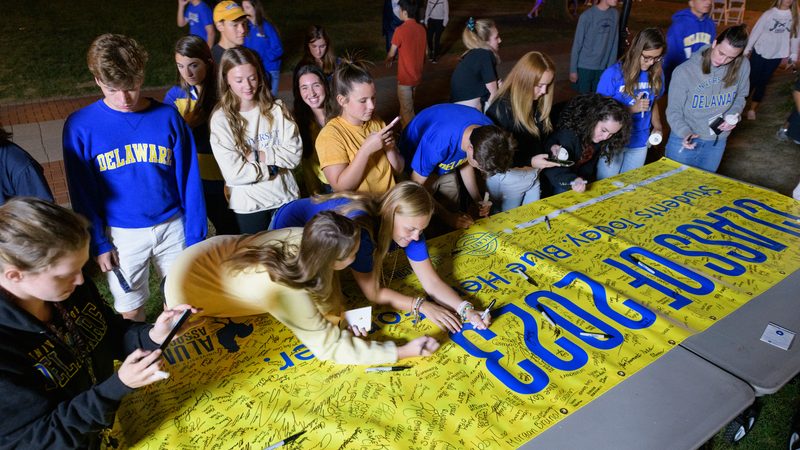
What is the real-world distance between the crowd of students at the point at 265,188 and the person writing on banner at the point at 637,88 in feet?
0.05

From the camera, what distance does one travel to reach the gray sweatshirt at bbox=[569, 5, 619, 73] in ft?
17.4

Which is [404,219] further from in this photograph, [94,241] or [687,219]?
[687,219]

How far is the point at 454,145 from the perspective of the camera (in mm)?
2902

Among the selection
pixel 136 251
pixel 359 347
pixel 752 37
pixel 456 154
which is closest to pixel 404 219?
pixel 359 347

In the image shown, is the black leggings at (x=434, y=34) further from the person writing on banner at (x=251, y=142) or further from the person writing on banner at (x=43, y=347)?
the person writing on banner at (x=43, y=347)

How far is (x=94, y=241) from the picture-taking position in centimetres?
235

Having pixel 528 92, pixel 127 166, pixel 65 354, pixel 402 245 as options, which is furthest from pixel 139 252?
pixel 528 92

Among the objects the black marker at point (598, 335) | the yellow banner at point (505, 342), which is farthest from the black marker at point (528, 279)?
the black marker at point (598, 335)

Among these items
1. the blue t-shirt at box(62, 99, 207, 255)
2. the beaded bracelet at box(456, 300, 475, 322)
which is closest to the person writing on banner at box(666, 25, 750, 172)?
the beaded bracelet at box(456, 300, 475, 322)

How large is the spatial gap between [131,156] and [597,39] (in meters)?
4.74

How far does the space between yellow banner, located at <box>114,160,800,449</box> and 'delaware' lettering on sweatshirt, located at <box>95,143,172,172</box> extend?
865 mm

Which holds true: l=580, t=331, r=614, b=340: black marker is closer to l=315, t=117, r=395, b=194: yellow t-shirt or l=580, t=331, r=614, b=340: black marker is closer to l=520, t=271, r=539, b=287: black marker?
l=520, t=271, r=539, b=287: black marker

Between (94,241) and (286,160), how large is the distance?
1.02 metres

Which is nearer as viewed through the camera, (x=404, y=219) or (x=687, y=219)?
(x=404, y=219)
